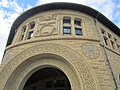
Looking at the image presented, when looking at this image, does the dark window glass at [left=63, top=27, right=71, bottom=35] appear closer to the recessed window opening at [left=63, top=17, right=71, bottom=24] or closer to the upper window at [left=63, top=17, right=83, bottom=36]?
the upper window at [left=63, top=17, right=83, bottom=36]

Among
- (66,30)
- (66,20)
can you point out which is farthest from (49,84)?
(66,20)

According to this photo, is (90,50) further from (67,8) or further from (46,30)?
(67,8)

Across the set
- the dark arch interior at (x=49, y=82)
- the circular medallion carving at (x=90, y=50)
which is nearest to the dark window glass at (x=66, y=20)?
the circular medallion carving at (x=90, y=50)

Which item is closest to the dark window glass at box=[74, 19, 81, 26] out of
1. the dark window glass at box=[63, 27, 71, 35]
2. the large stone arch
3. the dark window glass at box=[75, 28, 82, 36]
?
the dark window glass at box=[75, 28, 82, 36]

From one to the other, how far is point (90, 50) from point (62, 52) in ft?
5.23

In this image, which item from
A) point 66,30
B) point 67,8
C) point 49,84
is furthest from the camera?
point 49,84

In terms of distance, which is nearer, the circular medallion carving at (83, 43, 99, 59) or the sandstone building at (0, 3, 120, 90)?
the sandstone building at (0, 3, 120, 90)

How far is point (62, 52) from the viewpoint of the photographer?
8.87 m

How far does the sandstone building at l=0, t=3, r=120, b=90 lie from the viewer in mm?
8234

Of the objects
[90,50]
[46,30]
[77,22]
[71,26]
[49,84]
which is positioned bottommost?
[49,84]

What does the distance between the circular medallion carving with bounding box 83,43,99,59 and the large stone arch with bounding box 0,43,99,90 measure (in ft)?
1.84

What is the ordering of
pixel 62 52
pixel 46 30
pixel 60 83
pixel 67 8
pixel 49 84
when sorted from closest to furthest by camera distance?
pixel 62 52
pixel 46 30
pixel 67 8
pixel 60 83
pixel 49 84

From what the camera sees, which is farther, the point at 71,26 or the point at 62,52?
the point at 71,26

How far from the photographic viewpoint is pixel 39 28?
34.7 ft
